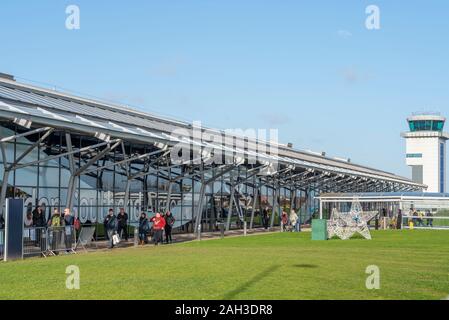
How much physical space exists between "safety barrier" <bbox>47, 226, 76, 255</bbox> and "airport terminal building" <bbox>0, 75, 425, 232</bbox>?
275 cm

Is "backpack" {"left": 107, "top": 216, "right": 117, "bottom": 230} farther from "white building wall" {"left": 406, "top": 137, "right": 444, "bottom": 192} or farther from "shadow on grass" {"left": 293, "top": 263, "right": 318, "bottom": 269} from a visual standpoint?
"white building wall" {"left": 406, "top": 137, "right": 444, "bottom": 192}

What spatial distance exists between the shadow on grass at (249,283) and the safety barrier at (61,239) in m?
9.38

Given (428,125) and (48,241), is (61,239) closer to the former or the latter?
(48,241)

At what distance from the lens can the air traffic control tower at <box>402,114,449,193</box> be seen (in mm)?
106312

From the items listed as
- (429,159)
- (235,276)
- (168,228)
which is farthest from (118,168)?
(429,159)

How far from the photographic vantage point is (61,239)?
23.3 metres

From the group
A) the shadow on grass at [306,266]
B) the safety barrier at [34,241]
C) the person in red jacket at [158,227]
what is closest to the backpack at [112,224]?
the person in red jacket at [158,227]

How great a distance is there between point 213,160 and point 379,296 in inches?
1076

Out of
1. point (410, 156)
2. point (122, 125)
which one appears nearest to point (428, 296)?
point (122, 125)

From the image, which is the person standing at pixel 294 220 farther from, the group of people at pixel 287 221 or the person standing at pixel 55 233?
the person standing at pixel 55 233

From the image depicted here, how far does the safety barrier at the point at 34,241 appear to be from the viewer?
21.5m

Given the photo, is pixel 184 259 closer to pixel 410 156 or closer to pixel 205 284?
pixel 205 284

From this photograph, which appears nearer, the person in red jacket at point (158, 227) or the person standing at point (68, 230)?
the person standing at point (68, 230)

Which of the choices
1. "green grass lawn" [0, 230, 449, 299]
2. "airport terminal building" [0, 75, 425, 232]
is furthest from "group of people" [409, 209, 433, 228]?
"green grass lawn" [0, 230, 449, 299]
